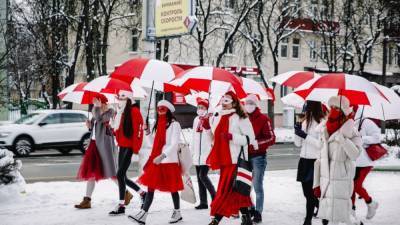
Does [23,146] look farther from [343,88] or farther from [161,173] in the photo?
[343,88]

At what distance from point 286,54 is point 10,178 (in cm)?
3959

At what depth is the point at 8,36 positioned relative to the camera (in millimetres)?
25094

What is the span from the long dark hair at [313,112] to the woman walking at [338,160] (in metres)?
0.58

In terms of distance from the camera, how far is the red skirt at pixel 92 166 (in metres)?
9.88

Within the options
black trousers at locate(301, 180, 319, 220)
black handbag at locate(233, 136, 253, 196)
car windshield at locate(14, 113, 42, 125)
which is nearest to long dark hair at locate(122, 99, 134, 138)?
black handbag at locate(233, 136, 253, 196)

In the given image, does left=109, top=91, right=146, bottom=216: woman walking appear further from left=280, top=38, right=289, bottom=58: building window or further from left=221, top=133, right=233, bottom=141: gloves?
left=280, top=38, right=289, bottom=58: building window

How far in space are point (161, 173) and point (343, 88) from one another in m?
2.66

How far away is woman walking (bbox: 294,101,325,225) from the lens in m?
8.46

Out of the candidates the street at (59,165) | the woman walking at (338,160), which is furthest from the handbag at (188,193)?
the street at (59,165)

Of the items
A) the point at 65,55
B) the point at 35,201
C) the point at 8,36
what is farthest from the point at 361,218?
the point at 65,55

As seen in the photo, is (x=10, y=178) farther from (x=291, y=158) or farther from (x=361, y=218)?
(x=291, y=158)

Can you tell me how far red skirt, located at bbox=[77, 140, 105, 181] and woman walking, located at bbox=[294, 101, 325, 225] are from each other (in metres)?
3.16

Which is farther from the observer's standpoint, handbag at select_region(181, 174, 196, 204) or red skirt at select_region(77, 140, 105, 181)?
red skirt at select_region(77, 140, 105, 181)

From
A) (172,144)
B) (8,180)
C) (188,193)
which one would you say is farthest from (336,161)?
(8,180)
